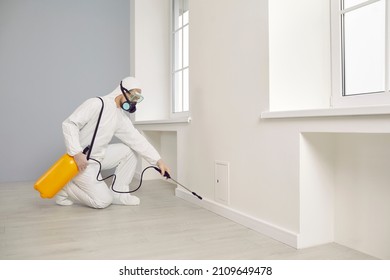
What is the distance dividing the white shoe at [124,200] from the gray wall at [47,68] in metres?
1.57

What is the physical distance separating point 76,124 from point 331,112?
176 centimetres

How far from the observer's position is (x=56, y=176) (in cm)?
242

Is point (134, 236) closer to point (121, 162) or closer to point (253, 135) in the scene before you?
point (253, 135)

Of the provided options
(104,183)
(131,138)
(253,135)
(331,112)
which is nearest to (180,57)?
(131,138)

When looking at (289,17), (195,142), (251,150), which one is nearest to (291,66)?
(289,17)

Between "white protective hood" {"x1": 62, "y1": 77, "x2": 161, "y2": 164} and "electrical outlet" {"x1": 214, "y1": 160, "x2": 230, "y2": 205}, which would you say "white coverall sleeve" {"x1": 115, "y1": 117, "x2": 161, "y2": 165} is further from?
A: "electrical outlet" {"x1": 214, "y1": 160, "x2": 230, "y2": 205}

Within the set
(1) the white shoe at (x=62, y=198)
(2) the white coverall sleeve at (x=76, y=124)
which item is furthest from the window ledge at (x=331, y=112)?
(1) the white shoe at (x=62, y=198)

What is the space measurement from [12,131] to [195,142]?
7.50 feet

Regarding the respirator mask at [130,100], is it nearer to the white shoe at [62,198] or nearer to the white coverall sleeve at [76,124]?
the white coverall sleeve at [76,124]

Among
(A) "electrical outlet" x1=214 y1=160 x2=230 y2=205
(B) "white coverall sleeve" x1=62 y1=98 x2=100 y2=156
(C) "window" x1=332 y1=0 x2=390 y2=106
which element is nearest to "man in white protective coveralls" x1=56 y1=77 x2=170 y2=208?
(B) "white coverall sleeve" x1=62 y1=98 x2=100 y2=156

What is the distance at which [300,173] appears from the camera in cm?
167

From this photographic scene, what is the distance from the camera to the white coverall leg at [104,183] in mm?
2525

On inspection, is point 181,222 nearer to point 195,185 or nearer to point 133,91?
point 195,185

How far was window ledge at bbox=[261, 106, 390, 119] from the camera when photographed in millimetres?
1272
